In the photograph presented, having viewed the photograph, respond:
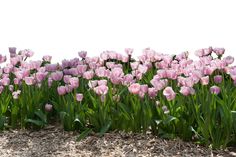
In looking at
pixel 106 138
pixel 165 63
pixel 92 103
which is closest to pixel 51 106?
pixel 92 103

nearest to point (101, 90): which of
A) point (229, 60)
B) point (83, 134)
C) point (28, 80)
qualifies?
point (83, 134)

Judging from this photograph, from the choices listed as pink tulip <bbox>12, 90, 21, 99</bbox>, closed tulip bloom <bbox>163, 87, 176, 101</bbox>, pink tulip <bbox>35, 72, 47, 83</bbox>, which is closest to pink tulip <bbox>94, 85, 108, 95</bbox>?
closed tulip bloom <bbox>163, 87, 176, 101</bbox>

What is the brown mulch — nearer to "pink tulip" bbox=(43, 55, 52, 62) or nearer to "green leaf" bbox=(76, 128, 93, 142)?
"green leaf" bbox=(76, 128, 93, 142)

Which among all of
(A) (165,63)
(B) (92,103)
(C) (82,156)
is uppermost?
(A) (165,63)

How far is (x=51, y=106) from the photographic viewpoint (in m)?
6.80

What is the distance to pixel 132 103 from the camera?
631 centimetres

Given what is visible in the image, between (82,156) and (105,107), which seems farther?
(105,107)

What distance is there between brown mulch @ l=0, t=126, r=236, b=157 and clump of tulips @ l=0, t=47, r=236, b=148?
0.11 meters

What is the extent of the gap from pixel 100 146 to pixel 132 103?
0.64 metres

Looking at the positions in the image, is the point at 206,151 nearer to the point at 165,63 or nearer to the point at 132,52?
the point at 165,63

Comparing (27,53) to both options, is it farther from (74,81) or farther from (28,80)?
(74,81)

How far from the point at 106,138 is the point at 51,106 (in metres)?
0.99

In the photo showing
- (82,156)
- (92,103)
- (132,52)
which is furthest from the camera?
(132,52)

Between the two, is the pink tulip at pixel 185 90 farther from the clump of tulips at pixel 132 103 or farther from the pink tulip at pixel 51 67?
the pink tulip at pixel 51 67
